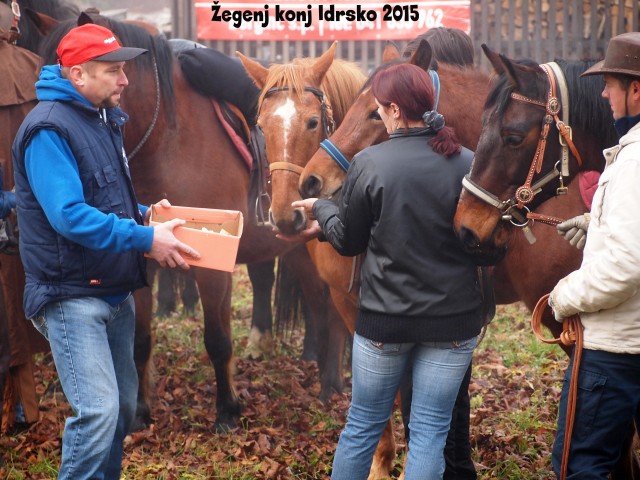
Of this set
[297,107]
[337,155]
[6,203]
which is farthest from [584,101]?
[6,203]

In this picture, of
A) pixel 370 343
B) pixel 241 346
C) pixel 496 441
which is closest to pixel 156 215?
pixel 370 343

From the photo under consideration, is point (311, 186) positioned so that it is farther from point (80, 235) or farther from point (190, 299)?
point (190, 299)

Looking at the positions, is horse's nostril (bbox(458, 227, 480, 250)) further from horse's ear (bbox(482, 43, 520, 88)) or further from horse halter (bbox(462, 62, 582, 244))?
horse's ear (bbox(482, 43, 520, 88))

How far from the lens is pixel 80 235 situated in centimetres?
279

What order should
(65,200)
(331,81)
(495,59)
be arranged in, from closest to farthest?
1. (65,200)
2. (495,59)
3. (331,81)

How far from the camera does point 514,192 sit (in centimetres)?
305

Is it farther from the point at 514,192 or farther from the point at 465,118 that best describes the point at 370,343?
the point at 465,118

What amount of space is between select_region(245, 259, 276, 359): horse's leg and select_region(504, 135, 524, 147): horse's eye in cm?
373

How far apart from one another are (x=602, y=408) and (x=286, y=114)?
232 cm

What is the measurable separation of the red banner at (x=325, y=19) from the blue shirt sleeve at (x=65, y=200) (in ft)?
24.7

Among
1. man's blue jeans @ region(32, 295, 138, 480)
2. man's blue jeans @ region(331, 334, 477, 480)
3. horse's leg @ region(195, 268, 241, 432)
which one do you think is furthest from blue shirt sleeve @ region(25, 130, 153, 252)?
horse's leg @ region(195, 268, 241, 432)

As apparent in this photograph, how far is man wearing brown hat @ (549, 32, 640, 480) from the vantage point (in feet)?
8.10

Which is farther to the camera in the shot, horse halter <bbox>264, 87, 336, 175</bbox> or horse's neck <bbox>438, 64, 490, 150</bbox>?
horse halter <bbox>264, 87, 336, 175</bbox>

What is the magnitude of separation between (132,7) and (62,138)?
10285 millimetres
